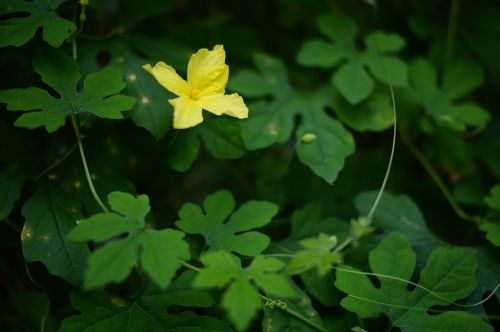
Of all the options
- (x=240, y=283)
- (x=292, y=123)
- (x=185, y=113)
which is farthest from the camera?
(x=292, y=123)

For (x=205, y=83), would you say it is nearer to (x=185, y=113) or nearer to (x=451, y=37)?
(x=185, y=113)

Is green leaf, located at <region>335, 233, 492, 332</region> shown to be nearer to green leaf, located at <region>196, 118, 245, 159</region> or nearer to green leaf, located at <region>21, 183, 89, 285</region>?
green leaf, located at <region>196, 118, 245, 159</region>

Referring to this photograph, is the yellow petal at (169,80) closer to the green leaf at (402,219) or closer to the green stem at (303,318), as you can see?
the green stem at (303,318)

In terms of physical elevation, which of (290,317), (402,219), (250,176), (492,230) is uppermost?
(492,230)

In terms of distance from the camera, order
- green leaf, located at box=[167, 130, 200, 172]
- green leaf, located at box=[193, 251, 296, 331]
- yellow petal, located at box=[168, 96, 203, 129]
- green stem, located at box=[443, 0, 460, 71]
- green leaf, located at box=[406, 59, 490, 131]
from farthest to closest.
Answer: green stem, located at box=[443, 0, 460, 71] < green leaf, located at box=[406, 59, 490, 131] < green leaf, located at box=[167, 130, 200, 172] < yellow petal, located at box=[168, 96, 203, 129] < green leaf, located at box=[193, 251, 296, 331]

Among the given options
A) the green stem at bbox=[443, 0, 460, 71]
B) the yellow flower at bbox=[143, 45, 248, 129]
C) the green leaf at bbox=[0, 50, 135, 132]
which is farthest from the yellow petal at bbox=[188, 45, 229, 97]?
the green stem at bbox=[443, 0, 460, 71]

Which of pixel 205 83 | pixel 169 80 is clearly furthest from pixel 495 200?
pixel 169 80

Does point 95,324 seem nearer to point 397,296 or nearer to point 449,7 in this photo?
point 397,296
